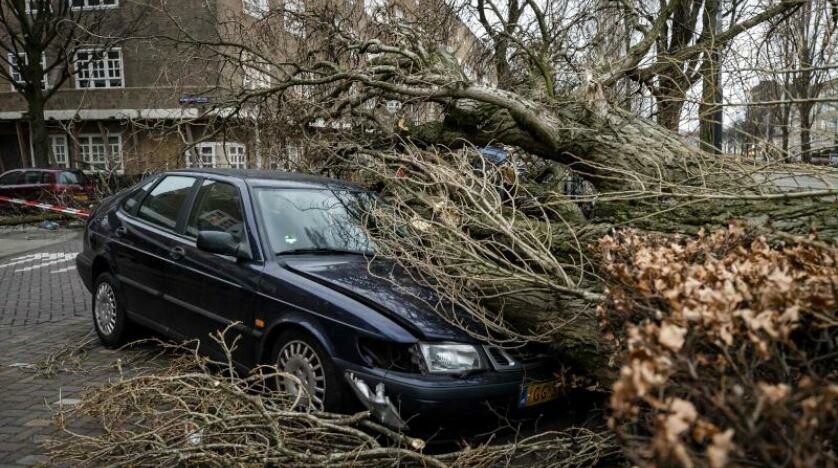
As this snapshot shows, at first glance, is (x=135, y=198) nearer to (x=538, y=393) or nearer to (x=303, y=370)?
(x=303, y=370)

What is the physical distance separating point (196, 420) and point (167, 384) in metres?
0.42

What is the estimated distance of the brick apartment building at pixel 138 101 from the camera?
9031mm

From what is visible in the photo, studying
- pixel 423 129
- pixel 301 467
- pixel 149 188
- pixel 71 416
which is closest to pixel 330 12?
pixel 423 129

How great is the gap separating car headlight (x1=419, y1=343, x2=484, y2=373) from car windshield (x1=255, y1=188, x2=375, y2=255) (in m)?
1.27

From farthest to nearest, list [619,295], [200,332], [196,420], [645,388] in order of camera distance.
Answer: [200,332] < [196,420] < [619,295] < [645,388]

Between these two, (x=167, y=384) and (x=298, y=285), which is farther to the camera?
(x=298, y=285)

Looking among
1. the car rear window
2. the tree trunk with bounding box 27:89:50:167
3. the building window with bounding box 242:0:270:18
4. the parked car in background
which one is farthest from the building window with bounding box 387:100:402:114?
the tree trunk with bounding box 27:89:50:167

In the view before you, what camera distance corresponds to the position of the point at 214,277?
461cm

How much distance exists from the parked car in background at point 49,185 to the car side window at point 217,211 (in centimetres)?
1441

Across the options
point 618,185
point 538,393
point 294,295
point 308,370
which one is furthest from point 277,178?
point 618,185

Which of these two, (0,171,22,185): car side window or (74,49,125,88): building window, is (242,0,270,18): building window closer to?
(0,171,22,185): car side window

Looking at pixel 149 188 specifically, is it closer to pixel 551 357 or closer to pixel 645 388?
pixel 551 357

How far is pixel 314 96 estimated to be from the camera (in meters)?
8.03

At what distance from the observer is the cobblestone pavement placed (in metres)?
4.11
